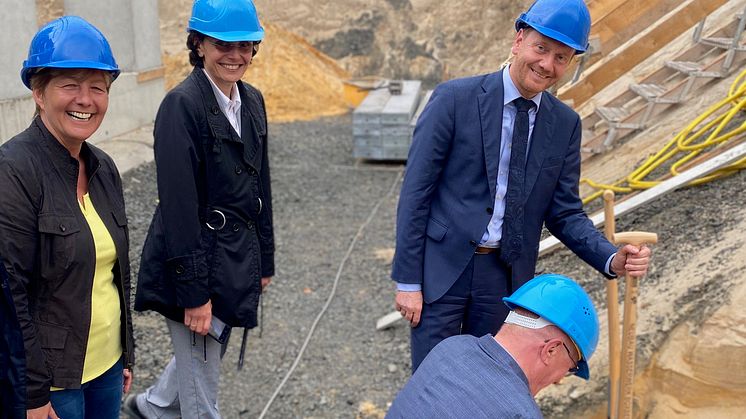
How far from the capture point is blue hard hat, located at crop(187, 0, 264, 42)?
9.93 feet

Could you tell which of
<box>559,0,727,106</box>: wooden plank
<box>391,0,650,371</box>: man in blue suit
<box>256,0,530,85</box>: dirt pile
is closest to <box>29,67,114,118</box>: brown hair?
<box>391,0,650,371</box>: man in blue suit

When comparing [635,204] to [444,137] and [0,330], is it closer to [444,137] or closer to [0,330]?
[444,137]

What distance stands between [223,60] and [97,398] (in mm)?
→ 1423

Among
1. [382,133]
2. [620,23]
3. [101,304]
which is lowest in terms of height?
[382,133]

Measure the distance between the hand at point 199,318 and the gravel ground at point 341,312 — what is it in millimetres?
1631

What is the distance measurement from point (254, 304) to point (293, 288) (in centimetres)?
352

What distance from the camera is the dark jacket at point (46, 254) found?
225cm

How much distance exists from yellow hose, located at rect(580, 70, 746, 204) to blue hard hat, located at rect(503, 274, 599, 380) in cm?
349

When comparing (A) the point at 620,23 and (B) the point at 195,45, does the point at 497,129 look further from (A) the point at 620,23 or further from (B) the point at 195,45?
(A) the point at 620,23

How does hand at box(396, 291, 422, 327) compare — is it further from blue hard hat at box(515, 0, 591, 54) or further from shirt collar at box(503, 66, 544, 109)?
blue hard hat at box(515, 0, 591, 54)

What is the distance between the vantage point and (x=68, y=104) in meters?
2.44

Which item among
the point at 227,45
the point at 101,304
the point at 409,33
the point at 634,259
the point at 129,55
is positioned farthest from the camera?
the point at 409,33

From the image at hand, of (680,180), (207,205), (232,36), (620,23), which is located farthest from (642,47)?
(207,205)

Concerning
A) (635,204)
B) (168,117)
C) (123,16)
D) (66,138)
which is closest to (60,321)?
(66,138)
